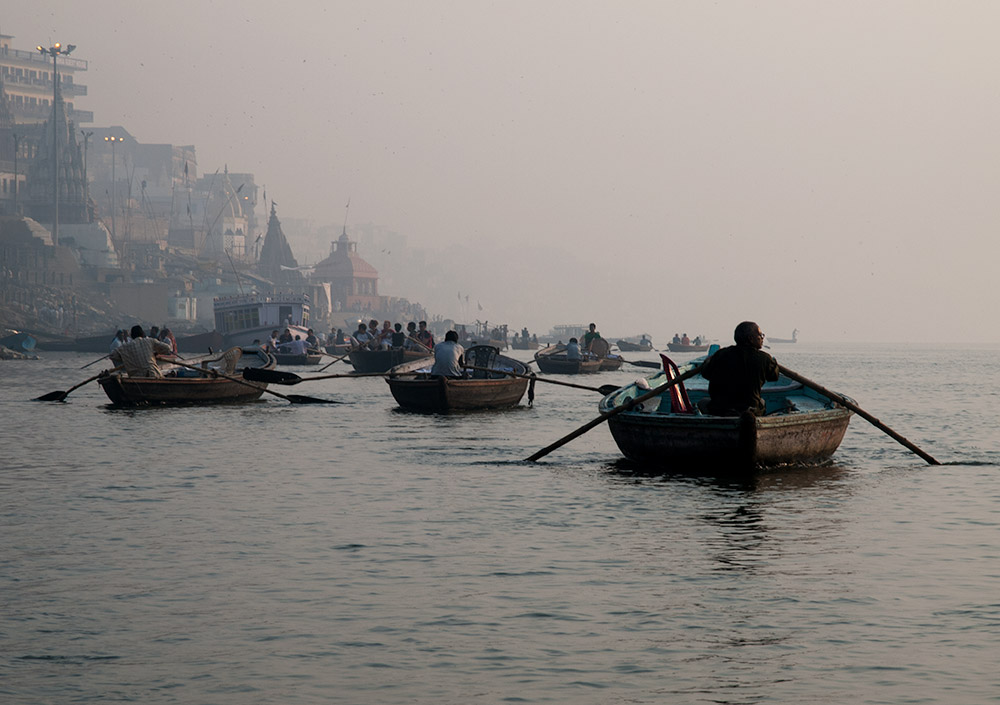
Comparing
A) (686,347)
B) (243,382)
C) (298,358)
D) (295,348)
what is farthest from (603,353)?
(686,347)

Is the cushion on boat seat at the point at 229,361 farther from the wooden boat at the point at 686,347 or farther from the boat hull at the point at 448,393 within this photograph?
the wooden boat at the point at 686,347

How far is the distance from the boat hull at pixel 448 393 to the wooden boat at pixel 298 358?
3083cm

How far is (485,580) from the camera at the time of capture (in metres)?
10.0

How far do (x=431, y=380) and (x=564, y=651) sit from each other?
63.8 feet

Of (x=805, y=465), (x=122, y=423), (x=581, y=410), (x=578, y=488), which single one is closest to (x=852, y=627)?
(x=578, y=488)

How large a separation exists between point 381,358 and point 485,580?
35.5 m

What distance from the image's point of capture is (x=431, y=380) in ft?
88.6

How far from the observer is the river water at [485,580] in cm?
712

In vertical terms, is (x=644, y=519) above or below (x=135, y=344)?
below

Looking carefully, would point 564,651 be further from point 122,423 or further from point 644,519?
point 122,423

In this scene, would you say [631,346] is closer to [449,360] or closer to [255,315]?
[255,315]

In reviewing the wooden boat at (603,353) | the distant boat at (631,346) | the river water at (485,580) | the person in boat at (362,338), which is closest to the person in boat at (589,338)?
the wooden boat at (603,353)

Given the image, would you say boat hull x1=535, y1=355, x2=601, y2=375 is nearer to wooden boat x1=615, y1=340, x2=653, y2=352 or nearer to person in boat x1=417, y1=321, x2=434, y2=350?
person in boat x1=417, y1=321, x2=434, y2=350

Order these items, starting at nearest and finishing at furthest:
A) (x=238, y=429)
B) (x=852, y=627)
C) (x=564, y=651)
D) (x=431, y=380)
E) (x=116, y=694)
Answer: (x=116, y=694) < (x=564, y=651) < (x=852, y=627) < (x=238, y=429) < (x=431, y=380)
